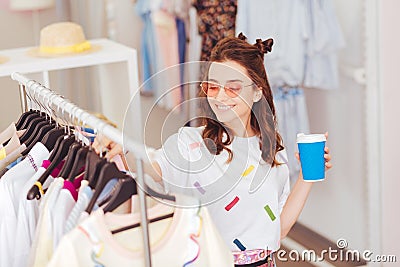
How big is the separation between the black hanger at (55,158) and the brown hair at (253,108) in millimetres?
342

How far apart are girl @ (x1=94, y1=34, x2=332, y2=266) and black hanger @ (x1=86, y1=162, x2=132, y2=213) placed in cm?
25

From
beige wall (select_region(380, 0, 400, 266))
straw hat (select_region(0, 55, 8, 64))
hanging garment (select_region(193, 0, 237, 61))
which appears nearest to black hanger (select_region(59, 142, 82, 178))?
straw hat (select_region(0, 55, 8, 64))

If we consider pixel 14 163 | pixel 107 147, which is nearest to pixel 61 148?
pixel 107 147

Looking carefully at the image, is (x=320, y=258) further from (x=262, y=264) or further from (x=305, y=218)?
(x=262, y=264)

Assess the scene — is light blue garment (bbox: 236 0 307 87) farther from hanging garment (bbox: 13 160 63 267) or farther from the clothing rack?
hanging garment (bbox: 13 160 63 267)

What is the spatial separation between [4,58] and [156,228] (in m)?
1.68

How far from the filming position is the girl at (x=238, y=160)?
6.20 feet

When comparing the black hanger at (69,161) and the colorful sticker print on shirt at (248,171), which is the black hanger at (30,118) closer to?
the black hanger at (69,161)

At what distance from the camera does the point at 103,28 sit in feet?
13.3

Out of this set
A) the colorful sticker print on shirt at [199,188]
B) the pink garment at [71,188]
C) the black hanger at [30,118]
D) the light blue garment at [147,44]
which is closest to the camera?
the pink garment at [71,188]

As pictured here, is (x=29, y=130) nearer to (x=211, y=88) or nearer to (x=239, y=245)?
(x=211, y=88)

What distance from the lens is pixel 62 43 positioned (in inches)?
124

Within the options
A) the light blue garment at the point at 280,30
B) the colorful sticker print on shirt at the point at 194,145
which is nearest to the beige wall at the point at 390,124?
the light blue garment at the point at 280,30

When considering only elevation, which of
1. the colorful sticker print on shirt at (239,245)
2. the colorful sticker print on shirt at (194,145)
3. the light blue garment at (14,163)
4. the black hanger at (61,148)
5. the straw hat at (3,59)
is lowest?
the colorful sticker print on shirt at (239,245)
